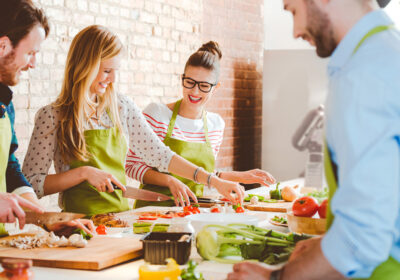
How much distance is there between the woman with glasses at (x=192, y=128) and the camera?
3.43 m

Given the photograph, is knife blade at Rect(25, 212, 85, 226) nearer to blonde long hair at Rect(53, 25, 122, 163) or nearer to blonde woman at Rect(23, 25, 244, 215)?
blonde woman at Rect(23, 25, 244, 215)

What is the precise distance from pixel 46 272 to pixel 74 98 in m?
1.24

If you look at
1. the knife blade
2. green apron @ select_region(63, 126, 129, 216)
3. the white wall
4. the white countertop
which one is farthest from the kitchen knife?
the white wall

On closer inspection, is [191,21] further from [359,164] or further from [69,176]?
[359,164]

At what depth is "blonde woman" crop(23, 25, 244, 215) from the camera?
2666 mm

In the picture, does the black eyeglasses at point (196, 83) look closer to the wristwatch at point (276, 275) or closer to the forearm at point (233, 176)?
the forearm at point (233, 176)

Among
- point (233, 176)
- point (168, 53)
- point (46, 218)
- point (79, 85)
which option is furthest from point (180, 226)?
point (168, 53)

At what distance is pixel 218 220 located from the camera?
7.30 feet

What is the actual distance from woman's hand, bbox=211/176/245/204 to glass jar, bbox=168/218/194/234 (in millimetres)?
935

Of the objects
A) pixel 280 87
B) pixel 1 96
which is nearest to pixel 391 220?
pixel 1 96

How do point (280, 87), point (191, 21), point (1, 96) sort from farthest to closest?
point (280, 87) < point (191, 21) < point (1, 96)

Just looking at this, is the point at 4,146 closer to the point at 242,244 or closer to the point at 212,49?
the point at 242,244

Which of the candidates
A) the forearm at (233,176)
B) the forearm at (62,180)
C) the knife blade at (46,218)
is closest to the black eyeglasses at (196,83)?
the forearm at (233,176)

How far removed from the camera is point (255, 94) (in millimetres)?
7082
